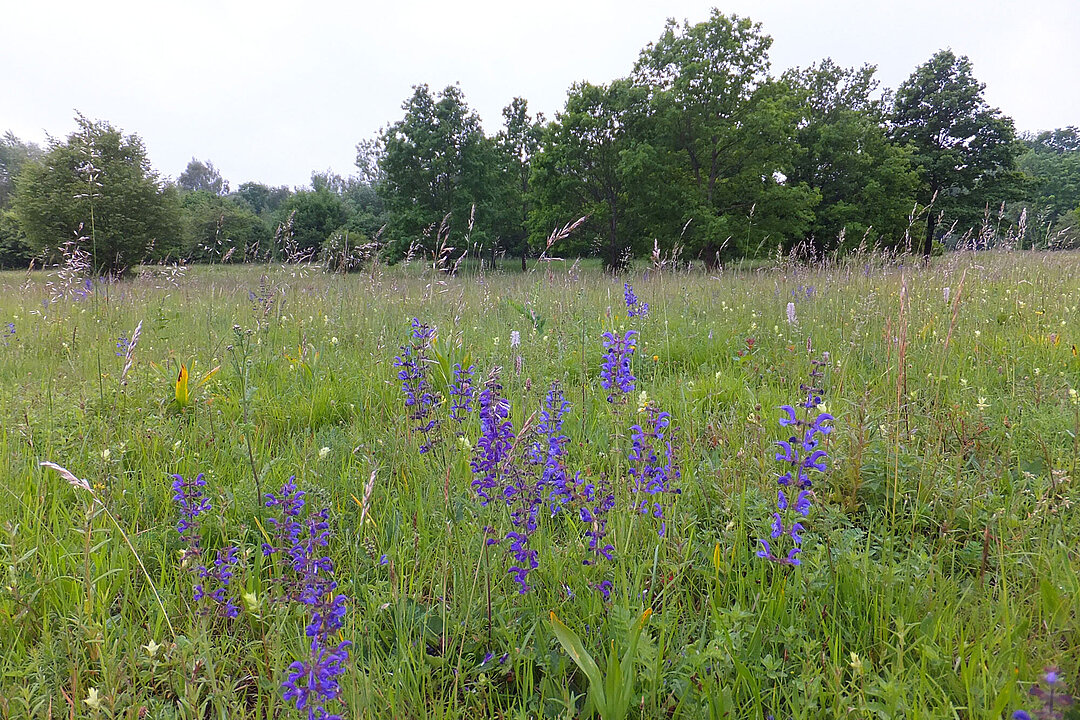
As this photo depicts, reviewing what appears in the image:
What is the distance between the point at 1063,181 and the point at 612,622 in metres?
70.8

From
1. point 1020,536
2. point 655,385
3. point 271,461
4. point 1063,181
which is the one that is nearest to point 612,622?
point 1020,536

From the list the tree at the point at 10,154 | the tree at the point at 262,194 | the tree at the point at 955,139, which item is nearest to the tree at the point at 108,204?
the tree at the point at 955,139

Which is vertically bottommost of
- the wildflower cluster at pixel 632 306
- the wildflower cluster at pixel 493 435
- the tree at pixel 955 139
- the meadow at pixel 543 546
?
the meadow at pixel 543 546

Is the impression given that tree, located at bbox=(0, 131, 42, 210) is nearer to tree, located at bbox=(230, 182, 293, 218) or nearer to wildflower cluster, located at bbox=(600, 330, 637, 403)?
tree, located at bbox=(230, 182, 293, 218)

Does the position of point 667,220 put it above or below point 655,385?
above

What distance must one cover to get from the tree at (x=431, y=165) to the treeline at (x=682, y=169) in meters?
0.09

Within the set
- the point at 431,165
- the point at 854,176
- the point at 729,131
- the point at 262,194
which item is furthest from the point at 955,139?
the point at 262,194

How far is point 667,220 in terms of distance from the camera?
22703mm

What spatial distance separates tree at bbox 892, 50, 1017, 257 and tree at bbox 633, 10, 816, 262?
1196cm

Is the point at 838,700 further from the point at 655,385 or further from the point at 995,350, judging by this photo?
the point at 995,350

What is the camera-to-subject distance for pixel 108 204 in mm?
19203

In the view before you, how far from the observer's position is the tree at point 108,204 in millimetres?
18672

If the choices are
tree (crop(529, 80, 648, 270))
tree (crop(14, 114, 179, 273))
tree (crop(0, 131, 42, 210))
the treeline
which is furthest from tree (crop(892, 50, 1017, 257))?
tree (crop(0, 131, 42, 210))

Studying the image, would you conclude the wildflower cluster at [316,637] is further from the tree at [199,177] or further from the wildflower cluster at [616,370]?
the tree at [199,177]
